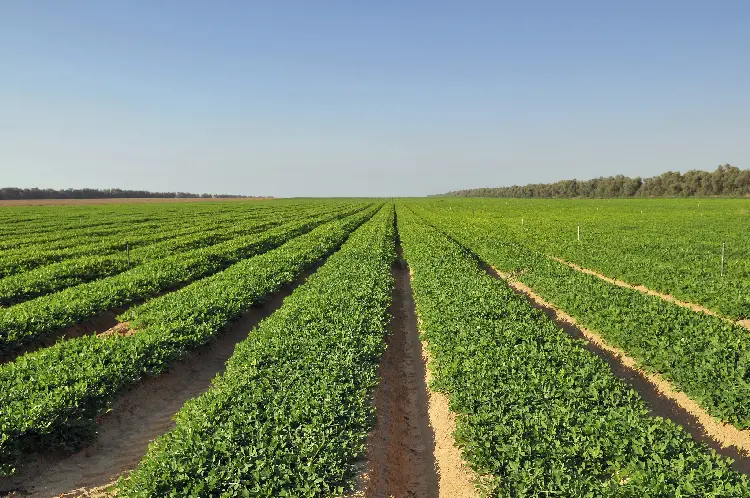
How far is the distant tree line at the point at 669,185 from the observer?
111m

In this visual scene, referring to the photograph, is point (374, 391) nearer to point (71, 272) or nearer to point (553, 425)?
point (553, 425)

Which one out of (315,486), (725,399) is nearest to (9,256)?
(315,486)

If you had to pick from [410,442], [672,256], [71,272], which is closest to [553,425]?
[410,442]

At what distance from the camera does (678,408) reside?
8.30 meters

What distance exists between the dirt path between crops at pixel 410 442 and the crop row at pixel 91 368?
15.0ft

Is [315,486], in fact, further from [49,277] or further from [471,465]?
[49,277]

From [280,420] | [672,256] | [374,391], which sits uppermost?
[672,256]

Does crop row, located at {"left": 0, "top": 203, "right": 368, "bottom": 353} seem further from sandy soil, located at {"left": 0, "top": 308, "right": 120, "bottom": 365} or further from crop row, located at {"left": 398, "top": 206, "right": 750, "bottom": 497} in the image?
crop row, located at {"left": 398, "top": 206, "right": 750, "bottom": 497}

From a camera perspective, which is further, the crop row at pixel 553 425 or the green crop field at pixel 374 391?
the green crop field at pixel 374 391

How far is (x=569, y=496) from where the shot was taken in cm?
507

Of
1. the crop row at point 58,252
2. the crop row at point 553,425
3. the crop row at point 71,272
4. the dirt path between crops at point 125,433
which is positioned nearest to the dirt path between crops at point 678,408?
the crop row at point 553,425

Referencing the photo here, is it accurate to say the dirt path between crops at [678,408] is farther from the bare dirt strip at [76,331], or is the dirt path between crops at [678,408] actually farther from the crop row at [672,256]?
the bare dirt strip at [76,331]

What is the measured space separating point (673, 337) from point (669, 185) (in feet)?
459

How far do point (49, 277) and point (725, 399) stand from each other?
2132 cm
